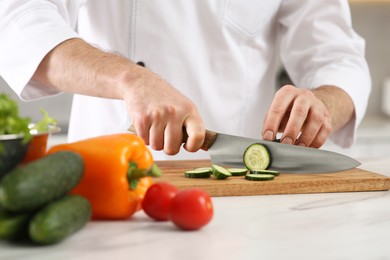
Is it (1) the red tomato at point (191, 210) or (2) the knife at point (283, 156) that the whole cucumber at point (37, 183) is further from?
(2) the knife at point (283, 156)

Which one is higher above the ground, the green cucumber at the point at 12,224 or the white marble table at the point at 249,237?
the green cucumber at the point at 12,224

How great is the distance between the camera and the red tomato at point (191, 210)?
108cm

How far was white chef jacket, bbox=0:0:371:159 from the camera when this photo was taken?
1782 millimetres

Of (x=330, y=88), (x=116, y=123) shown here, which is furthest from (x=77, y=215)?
(x=330, y=88)

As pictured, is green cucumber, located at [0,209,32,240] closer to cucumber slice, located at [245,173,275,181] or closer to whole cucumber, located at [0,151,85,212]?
whole cucumber, located at [0,151,85,212]

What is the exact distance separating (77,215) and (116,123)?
101cm

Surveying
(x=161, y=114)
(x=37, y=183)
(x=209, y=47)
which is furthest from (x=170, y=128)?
(x=209, y=47)

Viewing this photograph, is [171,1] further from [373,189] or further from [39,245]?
[39,245]

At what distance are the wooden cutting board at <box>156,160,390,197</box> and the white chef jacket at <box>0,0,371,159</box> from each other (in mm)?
496

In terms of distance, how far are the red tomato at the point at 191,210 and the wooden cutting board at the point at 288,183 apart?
11.1 inches

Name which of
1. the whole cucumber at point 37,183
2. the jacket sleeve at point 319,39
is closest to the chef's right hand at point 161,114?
the whole cucumber at point 37,183

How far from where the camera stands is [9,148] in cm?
103

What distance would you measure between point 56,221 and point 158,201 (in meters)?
0.21

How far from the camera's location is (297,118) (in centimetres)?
169
